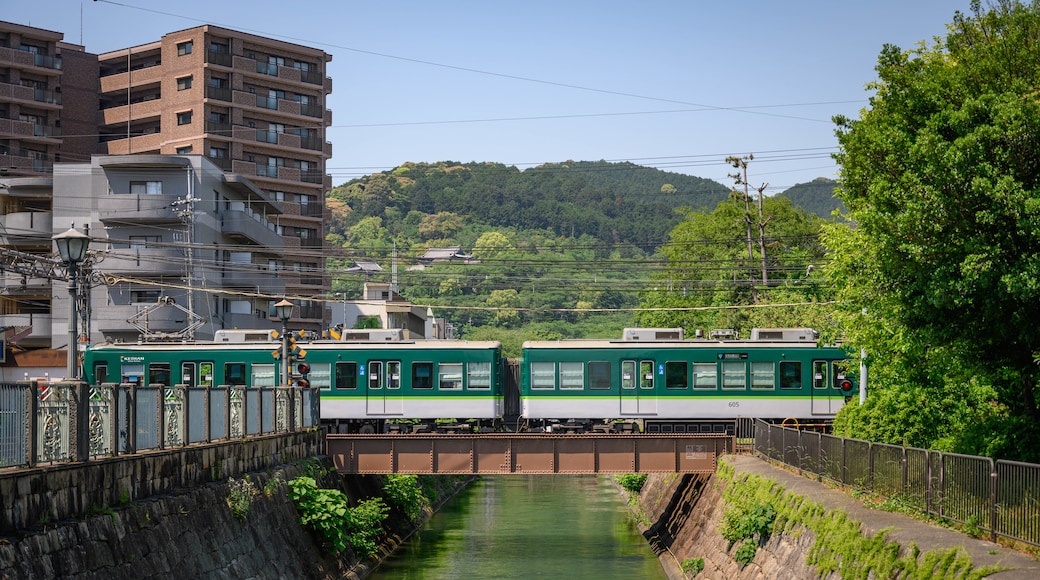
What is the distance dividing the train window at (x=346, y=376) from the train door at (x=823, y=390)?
1463cm

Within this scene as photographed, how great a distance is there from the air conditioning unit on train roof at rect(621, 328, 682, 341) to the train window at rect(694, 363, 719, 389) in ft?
5.32

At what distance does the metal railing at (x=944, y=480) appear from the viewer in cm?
1580

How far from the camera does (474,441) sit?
33.4m

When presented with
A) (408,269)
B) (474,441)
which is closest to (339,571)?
(474,441)

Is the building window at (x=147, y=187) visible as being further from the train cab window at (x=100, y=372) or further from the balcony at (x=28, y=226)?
the train cab window at (x=100, y=372)

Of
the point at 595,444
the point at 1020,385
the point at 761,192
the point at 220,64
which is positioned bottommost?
the point at 595,444

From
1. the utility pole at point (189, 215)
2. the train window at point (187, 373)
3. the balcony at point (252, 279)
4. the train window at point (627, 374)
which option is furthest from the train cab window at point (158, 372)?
the balcony at point (252, 279)

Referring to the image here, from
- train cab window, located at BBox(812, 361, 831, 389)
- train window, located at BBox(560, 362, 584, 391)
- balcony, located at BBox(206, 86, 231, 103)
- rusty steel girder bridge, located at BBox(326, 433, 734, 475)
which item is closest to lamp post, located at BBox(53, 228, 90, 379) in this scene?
rusty steel girder bridge, located at BBox(326, 433, 734, 475)

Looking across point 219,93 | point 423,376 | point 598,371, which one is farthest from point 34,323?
point 598,371

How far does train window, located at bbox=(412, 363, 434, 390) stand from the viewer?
120 ft

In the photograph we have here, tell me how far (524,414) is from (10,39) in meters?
56.2

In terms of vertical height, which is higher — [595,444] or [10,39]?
[10,39]

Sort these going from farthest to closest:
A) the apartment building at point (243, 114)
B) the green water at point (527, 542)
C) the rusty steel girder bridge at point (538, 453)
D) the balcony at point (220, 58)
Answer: the apartment building at point (243, 114) → the balcony at point (220, 58) → the rusty steel girder bridge at point (538, 453) → the green water at point (527, 542)

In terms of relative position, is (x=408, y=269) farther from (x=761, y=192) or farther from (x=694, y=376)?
(x=694, y=376)
